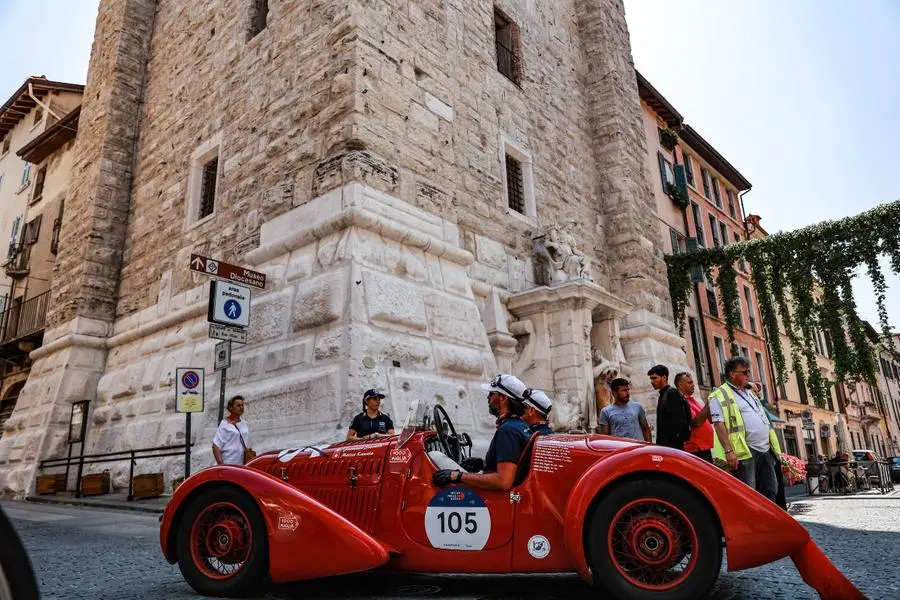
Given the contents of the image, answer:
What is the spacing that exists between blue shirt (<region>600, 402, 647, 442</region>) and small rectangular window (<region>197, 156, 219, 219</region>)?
8064 millimetres

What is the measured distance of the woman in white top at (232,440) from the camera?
6.07 metres

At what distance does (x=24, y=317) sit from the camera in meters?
A: 18.1

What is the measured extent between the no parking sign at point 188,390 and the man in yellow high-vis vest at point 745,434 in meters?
5.75

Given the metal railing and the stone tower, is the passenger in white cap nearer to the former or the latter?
the stone tower

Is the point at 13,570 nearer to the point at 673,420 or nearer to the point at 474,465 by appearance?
the point at 474,465

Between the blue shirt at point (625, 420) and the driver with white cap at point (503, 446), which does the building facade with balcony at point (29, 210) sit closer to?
the blue shirt at point (625, 420)

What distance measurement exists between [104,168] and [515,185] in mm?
8193

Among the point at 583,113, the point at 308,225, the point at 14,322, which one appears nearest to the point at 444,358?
the point at 308,225

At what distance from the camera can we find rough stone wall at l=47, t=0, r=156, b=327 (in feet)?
40.0

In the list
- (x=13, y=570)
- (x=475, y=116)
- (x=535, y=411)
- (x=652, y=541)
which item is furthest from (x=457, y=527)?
(x=475, y=116)

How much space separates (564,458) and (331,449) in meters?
1.41

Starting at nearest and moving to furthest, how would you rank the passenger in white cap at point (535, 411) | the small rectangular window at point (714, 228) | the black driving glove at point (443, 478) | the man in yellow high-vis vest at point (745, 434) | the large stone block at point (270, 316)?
the black driving glove at point (443, 478) < the passenger in white cap at point (535, 411) < the man in yellow high-vis vest at point (745, 434) < the large stone block at point (270, 316) < the small rectangular window at point (714, 228)

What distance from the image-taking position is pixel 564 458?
3.16 metres

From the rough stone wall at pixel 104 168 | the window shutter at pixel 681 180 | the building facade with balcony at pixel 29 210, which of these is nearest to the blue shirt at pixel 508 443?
the rough stone wall at pixel 104 168
